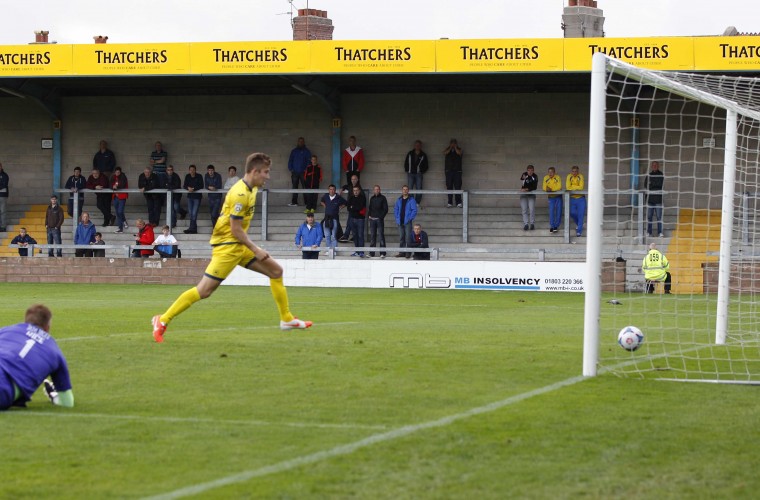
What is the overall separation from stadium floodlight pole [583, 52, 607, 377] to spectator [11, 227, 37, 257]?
23929mm

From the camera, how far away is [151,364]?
408 inches

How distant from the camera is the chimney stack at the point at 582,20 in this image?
38.3 m

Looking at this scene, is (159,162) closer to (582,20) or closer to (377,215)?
(377,215)

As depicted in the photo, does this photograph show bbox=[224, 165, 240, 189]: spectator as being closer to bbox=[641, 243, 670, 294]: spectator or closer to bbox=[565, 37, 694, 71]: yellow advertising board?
bbox=[565, 37, 694, 71]: yellow advertising board

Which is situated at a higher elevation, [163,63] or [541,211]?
[163,63]

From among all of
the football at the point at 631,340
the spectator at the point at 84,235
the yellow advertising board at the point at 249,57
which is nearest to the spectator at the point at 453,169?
the yellow advertising board at the point at 249,57

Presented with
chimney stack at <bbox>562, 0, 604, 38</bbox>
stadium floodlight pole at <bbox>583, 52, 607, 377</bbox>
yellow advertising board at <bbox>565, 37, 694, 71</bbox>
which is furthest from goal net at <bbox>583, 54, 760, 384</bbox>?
chimney stack at <bbox>562, 0, 604, 38</bbox>

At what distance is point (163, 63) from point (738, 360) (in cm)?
2393

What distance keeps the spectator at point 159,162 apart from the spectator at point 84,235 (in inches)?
103

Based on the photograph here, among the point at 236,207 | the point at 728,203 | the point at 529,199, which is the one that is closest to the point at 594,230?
the point at 728,203

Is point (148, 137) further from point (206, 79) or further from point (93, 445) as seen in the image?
point (93, 445)

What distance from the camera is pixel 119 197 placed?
33562 mm

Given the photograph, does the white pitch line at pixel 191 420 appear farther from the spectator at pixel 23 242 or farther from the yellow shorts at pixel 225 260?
the spectator at pixel 23 242

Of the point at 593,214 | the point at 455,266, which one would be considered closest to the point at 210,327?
the point at 593,214
